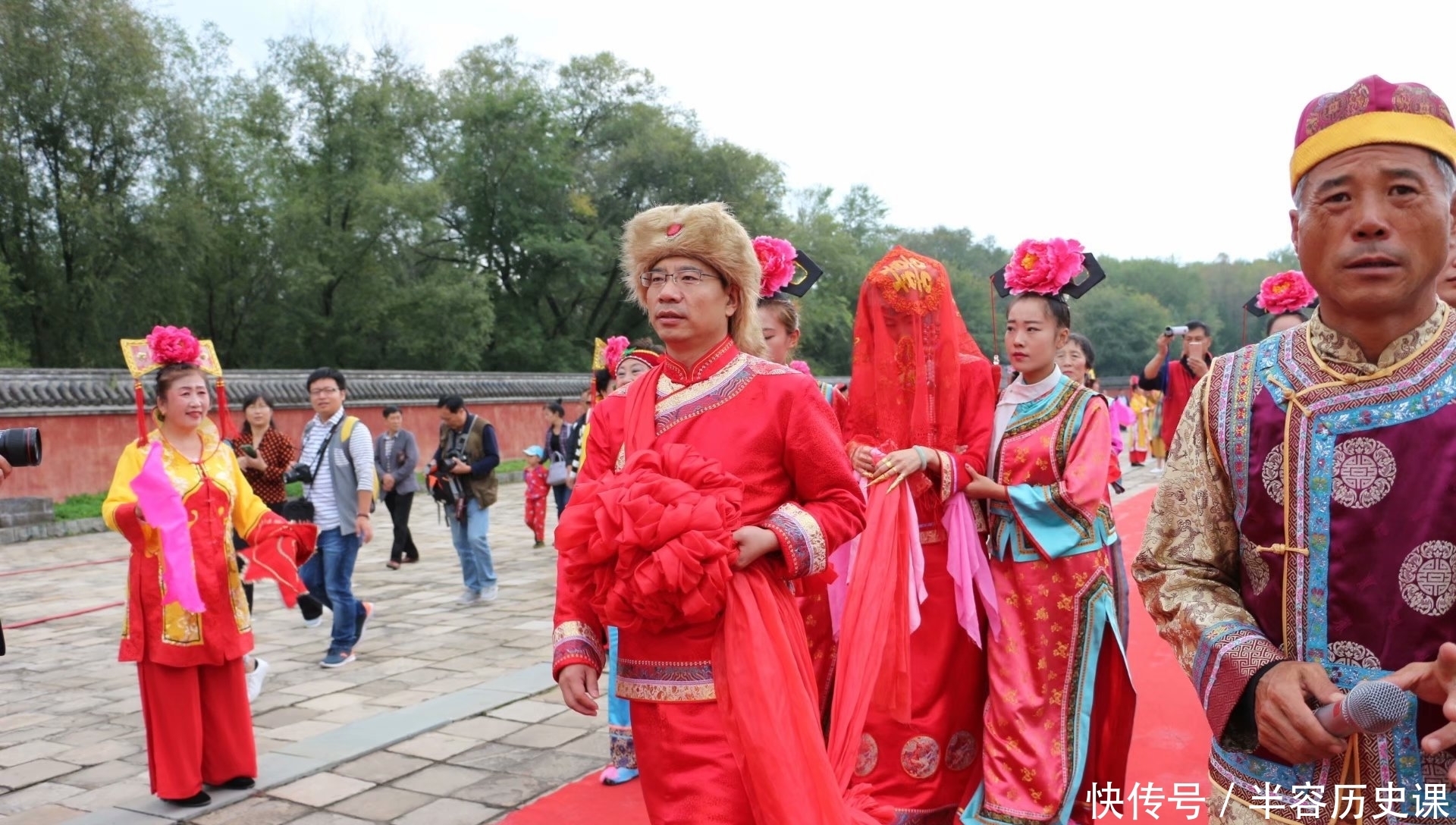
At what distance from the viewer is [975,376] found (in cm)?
397

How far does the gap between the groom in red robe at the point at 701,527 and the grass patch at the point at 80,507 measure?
40.0 feet

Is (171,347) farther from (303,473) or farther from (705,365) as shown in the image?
(705,365)

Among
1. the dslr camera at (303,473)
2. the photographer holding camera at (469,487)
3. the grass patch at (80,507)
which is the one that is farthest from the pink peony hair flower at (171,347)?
the grass patch at (80,507)

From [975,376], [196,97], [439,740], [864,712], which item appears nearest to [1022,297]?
[975,376]

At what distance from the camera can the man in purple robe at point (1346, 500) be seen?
1.61 m

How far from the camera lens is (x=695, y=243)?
2734 mm

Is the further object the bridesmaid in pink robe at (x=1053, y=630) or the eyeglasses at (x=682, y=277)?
the bridesmaid in pink robe at (x=1053, y=630)

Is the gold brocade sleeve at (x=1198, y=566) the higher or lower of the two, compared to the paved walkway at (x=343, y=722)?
higher

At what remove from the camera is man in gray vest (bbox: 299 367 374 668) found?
6676mm

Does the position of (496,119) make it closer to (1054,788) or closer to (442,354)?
(442,354)

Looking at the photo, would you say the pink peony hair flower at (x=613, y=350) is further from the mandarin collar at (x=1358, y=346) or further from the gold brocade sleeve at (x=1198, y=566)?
the mandarin collar at (x=1358, y=346)

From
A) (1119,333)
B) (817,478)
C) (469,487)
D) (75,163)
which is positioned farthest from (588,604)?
(1119,333)

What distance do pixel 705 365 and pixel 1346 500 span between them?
1.52m

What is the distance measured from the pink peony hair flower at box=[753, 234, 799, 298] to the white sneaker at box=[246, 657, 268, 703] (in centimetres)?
352
